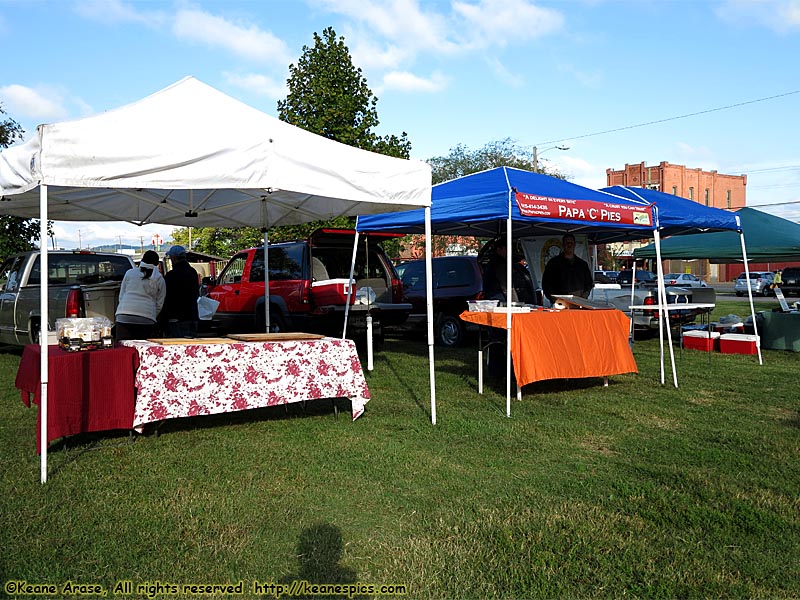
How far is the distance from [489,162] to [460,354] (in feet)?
102

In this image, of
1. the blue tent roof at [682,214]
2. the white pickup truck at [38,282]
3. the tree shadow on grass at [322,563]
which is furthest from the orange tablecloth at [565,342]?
the white pickup truck at [38,282]

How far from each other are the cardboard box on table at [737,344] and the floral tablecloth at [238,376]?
307 inches

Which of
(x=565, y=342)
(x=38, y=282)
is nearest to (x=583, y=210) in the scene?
(x=565, y=342)

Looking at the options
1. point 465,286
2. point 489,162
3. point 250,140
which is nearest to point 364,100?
point 465,286

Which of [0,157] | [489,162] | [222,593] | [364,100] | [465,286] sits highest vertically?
[489,162]

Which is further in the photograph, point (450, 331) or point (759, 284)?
point (759, 284)

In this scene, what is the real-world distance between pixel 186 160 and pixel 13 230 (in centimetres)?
1261

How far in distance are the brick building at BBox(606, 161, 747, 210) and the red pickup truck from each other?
52.0m

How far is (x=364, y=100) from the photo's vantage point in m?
16.1

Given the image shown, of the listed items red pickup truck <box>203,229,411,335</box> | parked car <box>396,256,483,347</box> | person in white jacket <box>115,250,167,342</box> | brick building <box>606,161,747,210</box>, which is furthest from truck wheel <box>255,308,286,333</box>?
brick building <box>606,161,747,210</box>

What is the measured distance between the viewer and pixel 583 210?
24.6 ft

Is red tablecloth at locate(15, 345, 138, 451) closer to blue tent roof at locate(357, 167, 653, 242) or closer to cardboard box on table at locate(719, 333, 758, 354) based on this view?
blue tent roof at locate(357, 167, 653, 242)

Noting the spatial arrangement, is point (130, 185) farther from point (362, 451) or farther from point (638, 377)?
point (638, 377)

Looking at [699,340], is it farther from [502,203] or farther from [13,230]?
[13,230]
